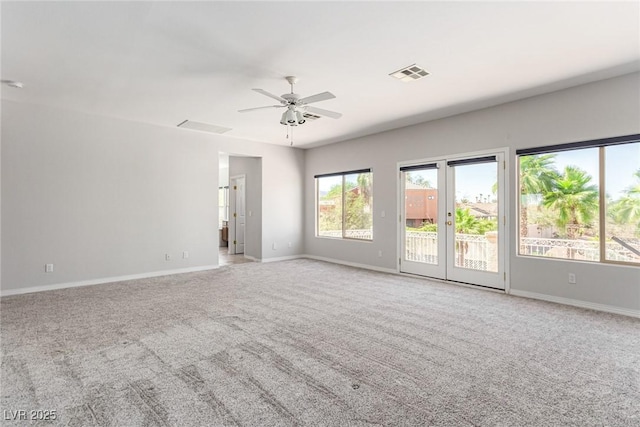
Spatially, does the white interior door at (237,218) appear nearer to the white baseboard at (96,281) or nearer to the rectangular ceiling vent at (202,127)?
the white baseboard at (96,281)

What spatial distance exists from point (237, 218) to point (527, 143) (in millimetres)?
7053

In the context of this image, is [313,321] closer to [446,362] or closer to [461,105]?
[446,362]

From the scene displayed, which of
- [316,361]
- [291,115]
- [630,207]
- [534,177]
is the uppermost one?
[291,115]

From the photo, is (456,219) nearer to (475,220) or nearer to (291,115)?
(475,220)

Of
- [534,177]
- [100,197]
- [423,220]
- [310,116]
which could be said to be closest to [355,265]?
[423,220]

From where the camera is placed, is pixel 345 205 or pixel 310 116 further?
pixel 345 205

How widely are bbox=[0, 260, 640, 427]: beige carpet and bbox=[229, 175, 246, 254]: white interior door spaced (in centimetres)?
449

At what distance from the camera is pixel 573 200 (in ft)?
13.9

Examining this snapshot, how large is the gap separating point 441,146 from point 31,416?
19.0ft

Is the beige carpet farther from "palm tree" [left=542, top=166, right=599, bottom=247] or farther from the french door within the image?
"palm tree" [left=542, top=166, right=599, bottom=247]

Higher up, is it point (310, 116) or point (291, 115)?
point (310, 116)

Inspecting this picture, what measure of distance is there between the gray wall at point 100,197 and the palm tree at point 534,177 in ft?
17.5

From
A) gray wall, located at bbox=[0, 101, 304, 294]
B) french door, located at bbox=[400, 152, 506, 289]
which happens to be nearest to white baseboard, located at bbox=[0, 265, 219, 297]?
gray wall, located at bbox=[0, 101, 304, 294]

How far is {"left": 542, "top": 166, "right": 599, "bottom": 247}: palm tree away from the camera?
13.5 ft
